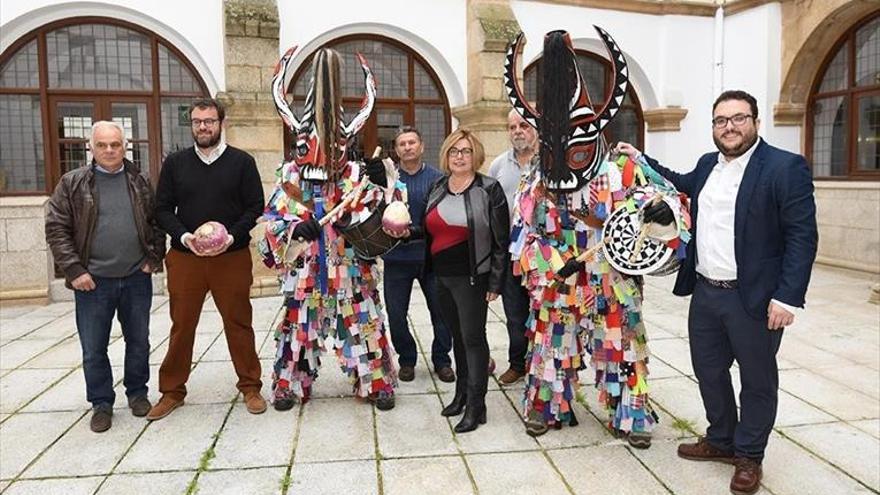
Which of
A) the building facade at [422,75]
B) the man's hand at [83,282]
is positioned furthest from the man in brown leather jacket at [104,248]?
→ the building facade at [422,75]

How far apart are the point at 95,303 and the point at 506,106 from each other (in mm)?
5439

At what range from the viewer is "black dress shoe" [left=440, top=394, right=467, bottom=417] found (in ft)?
12.4

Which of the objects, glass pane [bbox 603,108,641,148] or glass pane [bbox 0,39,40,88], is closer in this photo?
glass pane [bbox 0,39,40,88]

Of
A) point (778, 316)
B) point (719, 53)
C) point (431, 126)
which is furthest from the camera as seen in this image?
point (719, 53)

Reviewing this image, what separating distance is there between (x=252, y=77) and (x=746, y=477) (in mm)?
6090

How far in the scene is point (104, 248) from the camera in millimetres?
3652

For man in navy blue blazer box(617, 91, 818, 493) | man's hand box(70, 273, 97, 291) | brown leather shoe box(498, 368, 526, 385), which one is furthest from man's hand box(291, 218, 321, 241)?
man in navy blue blazer box(617, 91, 818, 493)

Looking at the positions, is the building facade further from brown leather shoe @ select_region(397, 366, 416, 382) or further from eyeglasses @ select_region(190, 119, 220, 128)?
eyeglasses @ select_region(190, 119, 220, 128)

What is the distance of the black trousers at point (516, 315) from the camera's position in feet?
14.0

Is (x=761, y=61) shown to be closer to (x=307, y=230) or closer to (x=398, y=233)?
(x=398, y=233)

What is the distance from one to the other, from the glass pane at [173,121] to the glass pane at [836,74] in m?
8.33

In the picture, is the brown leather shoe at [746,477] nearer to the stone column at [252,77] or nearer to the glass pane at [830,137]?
the stone column at [252,77]

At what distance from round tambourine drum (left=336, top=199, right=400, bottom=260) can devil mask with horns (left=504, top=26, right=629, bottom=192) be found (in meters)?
0.99

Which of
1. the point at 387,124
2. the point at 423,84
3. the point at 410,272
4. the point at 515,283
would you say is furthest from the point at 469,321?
the point at 423,84
